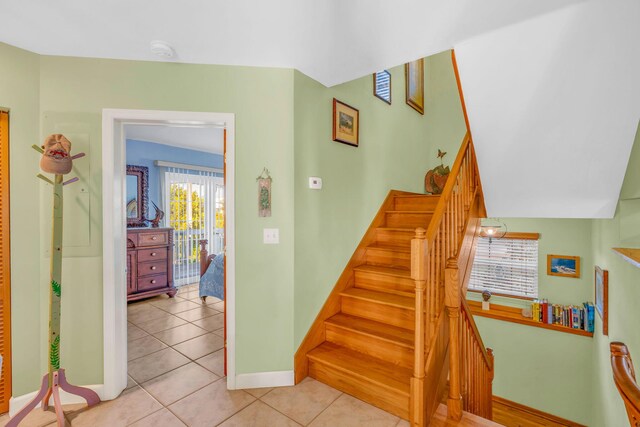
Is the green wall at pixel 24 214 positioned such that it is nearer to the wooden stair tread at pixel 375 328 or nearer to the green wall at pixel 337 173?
the green wall at pixel 337 173

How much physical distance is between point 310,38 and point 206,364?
2.69 meters

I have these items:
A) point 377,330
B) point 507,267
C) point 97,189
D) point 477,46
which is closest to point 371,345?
point 377,330

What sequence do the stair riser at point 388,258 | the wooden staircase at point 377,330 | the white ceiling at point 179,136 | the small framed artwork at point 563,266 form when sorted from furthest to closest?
the white ceiling at point 179,136, the small framed artwork at point 563,266, the stair riser at point 388,258, the wooden staircase at point 377,330

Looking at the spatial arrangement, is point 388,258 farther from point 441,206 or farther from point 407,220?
point 441,206

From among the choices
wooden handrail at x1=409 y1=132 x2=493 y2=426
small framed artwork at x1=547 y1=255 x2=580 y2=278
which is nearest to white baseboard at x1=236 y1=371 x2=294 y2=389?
wooden handrail at x1=409 y1=132 x2=493 y2=426

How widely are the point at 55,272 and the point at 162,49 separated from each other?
5.18 feet

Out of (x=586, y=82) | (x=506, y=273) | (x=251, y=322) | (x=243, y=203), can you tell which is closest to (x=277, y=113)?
(x=243, y=203)

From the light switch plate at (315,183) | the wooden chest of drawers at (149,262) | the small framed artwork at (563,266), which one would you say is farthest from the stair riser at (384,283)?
the wooden chest of drawers at (149,262)

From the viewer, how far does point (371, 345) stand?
2309 mm

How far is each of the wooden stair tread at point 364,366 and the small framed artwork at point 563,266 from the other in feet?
10.7

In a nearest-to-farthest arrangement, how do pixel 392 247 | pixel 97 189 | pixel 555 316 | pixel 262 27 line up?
1. pixel 262 27
2. pixel 97 189
3. pixel 392 247
4. pixel 555 316

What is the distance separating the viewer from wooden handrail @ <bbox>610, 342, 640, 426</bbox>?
68cm

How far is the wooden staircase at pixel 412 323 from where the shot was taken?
1906 mm

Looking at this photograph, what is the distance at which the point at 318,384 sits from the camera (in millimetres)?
2266
